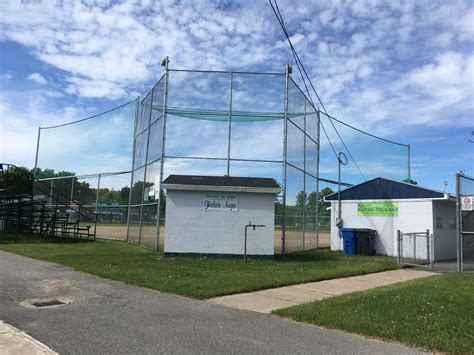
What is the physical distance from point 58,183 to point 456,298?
24.6 m

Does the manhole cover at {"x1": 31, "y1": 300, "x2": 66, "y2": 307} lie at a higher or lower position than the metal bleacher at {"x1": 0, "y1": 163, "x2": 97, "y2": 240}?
lower

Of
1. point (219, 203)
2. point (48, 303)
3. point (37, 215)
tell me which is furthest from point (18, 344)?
point (37, 215)

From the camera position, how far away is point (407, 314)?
6.75m

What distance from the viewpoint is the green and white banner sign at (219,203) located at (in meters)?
14.9

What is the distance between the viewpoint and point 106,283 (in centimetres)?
934

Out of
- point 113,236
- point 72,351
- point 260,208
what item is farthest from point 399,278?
point 113,236

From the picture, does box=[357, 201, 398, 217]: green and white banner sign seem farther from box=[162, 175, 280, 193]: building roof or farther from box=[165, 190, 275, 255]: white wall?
box=[165, 190, 275, 255]: white wall

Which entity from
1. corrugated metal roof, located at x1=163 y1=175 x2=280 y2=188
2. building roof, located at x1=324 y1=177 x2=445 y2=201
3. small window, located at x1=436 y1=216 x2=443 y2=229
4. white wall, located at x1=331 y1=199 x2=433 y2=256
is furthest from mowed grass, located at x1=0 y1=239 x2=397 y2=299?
small window, located at x1=436 y1=216 x2=443 y2=229

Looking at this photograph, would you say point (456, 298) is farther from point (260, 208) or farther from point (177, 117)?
point (177, 117)

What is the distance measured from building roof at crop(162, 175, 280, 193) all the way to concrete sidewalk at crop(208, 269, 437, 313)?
14.8ft

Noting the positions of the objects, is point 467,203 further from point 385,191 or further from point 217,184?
point 217,184

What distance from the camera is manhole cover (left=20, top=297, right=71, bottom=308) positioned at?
7256 mm

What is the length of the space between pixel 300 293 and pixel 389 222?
11968mm

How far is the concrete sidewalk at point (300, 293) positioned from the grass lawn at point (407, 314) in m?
0.46
